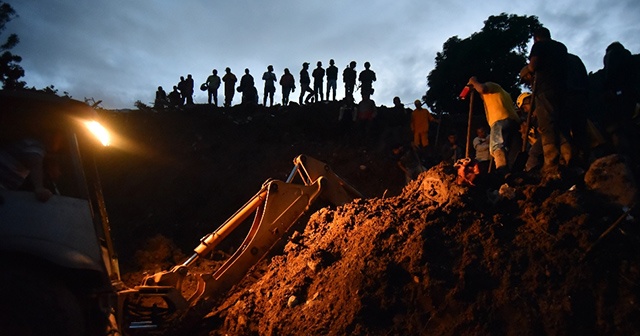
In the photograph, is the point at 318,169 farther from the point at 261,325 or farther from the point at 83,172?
the point at 83,172

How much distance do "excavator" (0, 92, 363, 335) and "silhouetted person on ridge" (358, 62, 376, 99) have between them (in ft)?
38.4

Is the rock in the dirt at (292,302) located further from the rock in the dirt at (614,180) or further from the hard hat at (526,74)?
the hard hat at (526,74)

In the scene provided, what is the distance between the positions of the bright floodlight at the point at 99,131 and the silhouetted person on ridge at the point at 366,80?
12628 millimetres

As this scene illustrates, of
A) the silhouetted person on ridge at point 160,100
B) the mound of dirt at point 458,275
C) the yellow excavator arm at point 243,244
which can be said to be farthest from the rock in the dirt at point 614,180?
the silhouetted person on ridge at point 160,100

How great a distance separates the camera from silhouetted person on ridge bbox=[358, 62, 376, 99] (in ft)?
49.4

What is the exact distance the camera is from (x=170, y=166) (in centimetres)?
1387

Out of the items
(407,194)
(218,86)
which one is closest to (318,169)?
(407,194)

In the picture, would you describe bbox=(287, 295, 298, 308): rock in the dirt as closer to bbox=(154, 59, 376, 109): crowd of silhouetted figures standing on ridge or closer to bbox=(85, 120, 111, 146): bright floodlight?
bbox=(85, 120, 111, 146): bright floodlight

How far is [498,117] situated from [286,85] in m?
11.9

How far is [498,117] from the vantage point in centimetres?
573

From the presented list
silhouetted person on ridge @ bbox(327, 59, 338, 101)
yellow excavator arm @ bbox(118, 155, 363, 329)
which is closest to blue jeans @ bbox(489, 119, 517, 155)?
yellow excavator arm @ bbox(118, 155, 363, 329)

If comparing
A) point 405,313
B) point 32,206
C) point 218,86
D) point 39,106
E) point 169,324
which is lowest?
point 169,324

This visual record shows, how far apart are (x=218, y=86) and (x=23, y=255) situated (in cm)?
1527

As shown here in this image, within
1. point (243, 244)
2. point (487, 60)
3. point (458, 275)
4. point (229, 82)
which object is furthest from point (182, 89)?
point (458, 275)
